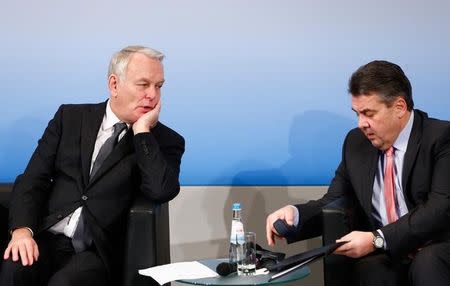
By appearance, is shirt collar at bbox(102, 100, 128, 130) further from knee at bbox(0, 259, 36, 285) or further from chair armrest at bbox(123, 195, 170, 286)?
knee at bbox(0, 259, 36, 285)

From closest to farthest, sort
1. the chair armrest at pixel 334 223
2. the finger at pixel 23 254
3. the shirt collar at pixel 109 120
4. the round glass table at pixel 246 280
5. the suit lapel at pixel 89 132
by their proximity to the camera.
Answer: the round glass table at pixel 246 280 → the finger at pixel 23 254 → the chair armrest at pixel 334 223 → the suit lapel at pixel 89 132 → the shirt collar at pixel 109 120

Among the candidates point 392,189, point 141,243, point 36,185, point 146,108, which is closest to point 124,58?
point 146,108

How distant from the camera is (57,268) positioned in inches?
125

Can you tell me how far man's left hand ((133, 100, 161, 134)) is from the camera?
3.27 m

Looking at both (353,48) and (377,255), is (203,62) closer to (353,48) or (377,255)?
(353,48)

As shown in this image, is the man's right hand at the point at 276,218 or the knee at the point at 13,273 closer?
the knee at the point at 13,273

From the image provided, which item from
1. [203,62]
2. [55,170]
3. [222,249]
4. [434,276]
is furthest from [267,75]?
[434,276]

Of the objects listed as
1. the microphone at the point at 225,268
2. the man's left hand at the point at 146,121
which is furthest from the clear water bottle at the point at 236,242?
the man's left hand at the point at 146,121

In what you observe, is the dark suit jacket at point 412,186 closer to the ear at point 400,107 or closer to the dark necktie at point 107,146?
the ear at point 400,107

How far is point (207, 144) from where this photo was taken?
4090mm

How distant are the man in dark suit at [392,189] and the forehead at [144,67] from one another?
82 cm

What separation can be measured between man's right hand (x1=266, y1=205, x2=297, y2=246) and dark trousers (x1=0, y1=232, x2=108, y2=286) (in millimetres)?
705

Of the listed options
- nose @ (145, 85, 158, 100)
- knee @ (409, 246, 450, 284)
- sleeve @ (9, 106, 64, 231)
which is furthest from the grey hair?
knee @ (409, 246, 450, 284)

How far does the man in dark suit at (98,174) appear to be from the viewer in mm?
3186
